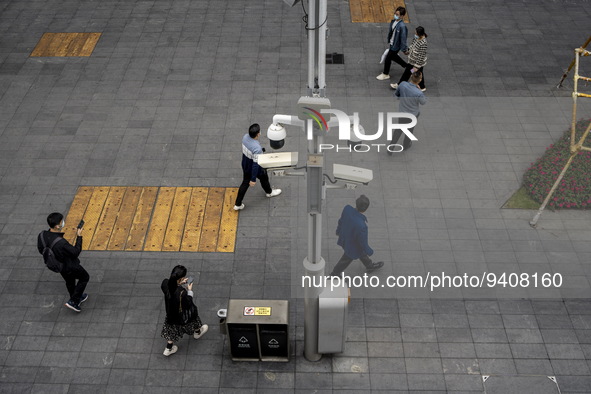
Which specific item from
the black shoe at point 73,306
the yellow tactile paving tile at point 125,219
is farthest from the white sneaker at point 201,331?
the yellow tactile paving tile at point 125,219

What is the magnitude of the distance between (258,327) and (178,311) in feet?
3.30

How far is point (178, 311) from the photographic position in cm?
714

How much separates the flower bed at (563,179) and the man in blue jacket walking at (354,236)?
11.4 feet

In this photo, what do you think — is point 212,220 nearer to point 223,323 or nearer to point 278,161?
point 223,323

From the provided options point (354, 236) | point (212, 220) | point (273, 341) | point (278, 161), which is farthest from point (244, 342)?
point (278, 161)

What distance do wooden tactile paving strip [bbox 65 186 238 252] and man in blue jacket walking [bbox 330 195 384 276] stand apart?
1816 millimetres

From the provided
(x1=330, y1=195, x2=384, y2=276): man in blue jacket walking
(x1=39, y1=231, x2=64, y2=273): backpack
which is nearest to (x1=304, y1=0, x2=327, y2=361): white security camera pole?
(x1=330, y1=195, x2=384, y2=276): man in blue jacket walking

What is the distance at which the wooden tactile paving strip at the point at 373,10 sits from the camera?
47.0 feet

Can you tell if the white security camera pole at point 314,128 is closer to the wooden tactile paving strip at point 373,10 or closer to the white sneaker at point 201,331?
the white sneaker at point 201,331

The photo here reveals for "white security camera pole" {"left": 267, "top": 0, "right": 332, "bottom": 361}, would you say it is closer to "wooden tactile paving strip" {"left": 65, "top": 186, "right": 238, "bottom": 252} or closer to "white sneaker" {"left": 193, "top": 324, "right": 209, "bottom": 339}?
"white sneaker" {"left": 193, "top": 324, "right": 209, "bottom": 339}

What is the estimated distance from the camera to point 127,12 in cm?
1478

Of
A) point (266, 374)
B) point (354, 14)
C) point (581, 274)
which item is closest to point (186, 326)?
point (266, 374)

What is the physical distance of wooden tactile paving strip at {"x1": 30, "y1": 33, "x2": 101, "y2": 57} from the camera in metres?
13.3

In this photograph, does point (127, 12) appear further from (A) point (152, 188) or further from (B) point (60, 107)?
(A) point (152, 188)
